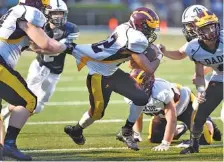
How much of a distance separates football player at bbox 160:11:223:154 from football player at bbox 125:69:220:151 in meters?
0.29

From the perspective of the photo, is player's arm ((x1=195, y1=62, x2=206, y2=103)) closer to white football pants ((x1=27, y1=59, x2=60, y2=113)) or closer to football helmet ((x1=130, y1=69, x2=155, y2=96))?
football helmet ((x1=130, y1=69, x2=155, y2=96))

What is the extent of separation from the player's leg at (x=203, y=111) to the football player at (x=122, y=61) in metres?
0.47

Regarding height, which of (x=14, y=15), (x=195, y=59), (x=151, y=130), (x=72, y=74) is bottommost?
(x=72, y=74)

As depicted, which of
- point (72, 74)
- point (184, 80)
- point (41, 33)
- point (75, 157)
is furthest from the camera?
point (72, 74)

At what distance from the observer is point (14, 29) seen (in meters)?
5.92

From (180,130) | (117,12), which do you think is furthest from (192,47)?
(117,12)

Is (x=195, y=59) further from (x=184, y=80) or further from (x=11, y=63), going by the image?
(x=184, y=80)

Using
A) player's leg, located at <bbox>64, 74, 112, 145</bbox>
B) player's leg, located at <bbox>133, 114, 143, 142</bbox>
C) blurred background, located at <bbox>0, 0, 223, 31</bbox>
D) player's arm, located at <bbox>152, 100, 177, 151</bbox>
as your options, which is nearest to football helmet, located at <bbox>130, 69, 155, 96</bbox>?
player's arm, located at <bbox>152, 100, 177, 151</bbox>

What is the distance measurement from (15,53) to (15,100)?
1.26ft

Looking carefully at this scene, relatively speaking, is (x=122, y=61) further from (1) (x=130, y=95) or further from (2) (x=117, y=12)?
(2) (x=117, y=12)

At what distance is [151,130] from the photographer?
24.1 ft

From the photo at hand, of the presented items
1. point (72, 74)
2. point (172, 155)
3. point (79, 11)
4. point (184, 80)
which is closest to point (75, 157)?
point (172, 155)

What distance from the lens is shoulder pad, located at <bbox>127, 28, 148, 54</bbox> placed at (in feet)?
20.9

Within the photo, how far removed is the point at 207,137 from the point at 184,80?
601cm
